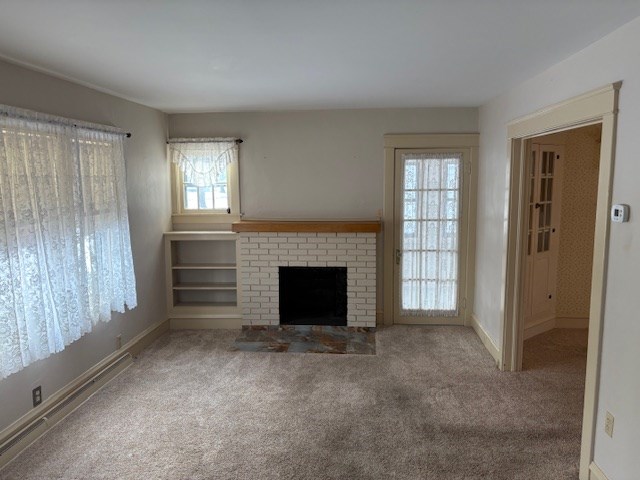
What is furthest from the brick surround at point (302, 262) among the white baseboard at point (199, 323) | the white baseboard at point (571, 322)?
the white baseboard at point (571, 322)

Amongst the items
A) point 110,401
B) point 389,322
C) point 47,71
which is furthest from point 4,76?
point 389,322

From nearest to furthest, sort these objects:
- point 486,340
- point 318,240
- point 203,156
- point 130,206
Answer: point 130,206 → point 486,340 → point 318,240 → point 203,156

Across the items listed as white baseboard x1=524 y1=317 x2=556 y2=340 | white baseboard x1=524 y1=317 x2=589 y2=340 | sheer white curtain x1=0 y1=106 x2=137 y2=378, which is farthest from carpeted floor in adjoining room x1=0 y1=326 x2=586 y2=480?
sheer white curtain x1=0 y1=106 x2=137 y2=378

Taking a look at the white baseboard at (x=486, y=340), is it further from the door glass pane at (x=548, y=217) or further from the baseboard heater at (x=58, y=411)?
the baseboard heater at (x=58, y=411)

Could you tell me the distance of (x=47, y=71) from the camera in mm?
3000

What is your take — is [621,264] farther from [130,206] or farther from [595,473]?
[130,206]

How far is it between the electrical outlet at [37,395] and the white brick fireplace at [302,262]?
2268mm

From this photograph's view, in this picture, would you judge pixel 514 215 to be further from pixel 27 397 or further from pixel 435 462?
pixel 27 397

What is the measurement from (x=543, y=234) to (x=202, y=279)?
3.81 meters

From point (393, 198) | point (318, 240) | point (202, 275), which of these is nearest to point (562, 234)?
point (393, 198)

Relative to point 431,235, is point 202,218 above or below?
above

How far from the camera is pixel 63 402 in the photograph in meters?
3.20

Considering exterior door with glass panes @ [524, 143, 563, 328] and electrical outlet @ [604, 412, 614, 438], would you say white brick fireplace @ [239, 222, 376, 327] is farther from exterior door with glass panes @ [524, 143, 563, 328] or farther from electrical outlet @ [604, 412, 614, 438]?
electrical outlet @ [604, 412, 614, 438]

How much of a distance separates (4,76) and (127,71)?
711mm
